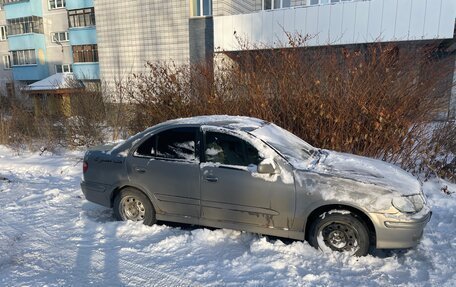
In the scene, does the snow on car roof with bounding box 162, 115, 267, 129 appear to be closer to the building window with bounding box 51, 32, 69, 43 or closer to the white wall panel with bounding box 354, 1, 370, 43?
the white wall panel with bounding box 354, 1, 370, 43

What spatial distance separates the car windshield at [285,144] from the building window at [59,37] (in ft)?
99.3

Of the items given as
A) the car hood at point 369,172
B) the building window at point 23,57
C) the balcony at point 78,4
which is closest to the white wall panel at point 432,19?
the car hood at point 369,172

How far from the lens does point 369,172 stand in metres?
3.79

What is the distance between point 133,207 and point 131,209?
44 mm

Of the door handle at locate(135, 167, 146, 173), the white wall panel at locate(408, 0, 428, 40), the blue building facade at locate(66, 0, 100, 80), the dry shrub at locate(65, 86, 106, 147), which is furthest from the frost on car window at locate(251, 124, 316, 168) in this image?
the blue building facade at locate(66, 0, 100, 80)

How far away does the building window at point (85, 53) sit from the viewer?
981 inches

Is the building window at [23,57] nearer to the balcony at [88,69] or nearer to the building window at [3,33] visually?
the building window at [3,33]

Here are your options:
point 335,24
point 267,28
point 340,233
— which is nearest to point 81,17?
point 267,28

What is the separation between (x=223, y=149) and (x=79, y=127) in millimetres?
7980

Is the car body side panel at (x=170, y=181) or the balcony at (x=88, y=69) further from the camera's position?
the balcony at (x=88, y=69)

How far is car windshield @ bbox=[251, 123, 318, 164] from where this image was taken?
3996 mm

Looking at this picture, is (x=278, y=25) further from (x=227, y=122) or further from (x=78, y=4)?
(x=78, y=4)

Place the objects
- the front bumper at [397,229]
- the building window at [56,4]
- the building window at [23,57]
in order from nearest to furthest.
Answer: the front bumper at [397,229], the building window at [56,4], the building window at [23,57]

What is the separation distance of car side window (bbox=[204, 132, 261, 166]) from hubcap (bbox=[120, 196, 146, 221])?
1.31 m
